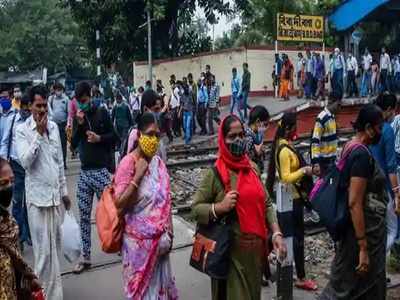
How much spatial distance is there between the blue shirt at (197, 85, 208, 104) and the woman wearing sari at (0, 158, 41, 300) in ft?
52.4

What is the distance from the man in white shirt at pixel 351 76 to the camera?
72.4 feet

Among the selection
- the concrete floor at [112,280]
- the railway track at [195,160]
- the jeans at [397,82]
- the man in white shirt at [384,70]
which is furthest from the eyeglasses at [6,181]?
the jeans at [397,82]

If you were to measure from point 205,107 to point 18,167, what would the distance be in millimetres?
12304

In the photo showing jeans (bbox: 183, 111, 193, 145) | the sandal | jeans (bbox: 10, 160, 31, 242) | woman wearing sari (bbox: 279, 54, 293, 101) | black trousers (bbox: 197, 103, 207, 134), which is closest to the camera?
the sandal

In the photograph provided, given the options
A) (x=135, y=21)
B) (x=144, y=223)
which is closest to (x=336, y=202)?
(x=144, y=223)

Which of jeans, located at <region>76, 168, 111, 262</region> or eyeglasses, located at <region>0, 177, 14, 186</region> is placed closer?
eyeglasses, located at <region>0, 177, 14, 186</region>

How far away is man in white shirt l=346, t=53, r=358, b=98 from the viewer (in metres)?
22.1

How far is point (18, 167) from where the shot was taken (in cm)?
743

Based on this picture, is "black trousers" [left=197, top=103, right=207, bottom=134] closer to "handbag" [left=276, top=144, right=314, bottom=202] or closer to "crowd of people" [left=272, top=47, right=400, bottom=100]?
"crowd of people" [left=272, top=47, right=400, bottom=100]

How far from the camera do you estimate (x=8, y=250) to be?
3.29m

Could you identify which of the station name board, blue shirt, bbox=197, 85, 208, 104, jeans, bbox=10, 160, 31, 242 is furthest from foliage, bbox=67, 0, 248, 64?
jeans, bbox=10, 160, 31, 242

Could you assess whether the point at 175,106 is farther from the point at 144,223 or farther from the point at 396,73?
the point at 144,223

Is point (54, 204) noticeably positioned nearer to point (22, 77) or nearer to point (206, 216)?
point (206, 216)

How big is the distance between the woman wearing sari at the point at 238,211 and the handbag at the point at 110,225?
58cm
